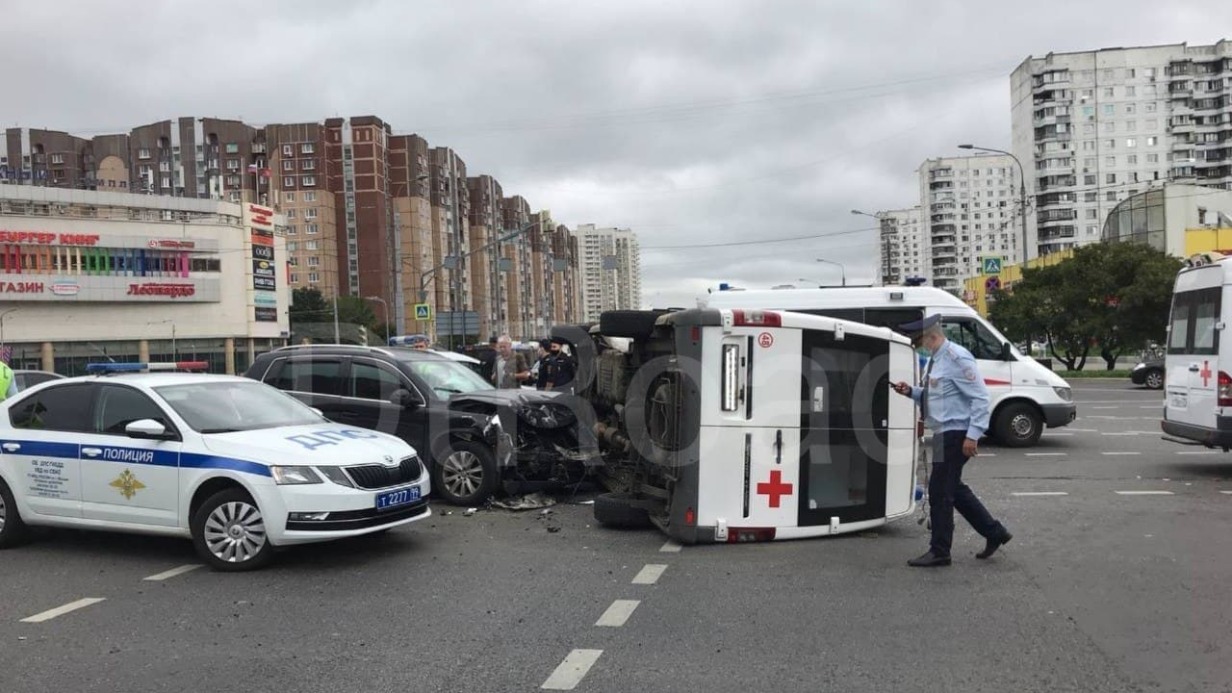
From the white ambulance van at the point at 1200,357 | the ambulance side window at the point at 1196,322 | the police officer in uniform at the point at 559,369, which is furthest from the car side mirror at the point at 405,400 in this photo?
the ambulance side window at the point at 1196,322

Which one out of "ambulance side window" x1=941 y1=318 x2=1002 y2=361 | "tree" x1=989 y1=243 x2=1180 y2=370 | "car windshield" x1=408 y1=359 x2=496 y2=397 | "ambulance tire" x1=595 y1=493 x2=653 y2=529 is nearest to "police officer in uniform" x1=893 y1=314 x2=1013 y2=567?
Result: "ambulance tire" x1=595 y1=493 x2=653 y2=529

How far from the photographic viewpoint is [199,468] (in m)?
6.85

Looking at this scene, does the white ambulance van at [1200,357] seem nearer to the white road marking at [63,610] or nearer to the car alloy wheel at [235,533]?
the car alloy wheel at [235,533]

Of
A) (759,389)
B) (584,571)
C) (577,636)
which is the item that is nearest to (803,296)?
(759,389)

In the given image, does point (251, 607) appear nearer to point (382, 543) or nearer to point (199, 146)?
point (382, 543)

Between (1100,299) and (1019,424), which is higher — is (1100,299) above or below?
above

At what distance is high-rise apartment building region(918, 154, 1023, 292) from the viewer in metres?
117

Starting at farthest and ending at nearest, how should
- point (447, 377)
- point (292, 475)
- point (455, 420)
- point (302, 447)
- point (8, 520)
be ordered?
point (447, 377) → point (455, 420) → point (8, 520) → point (302, 447) → point (292, 475)

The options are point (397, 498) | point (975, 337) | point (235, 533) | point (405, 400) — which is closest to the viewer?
point (235, 533)

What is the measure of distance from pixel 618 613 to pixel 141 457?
4189 mm

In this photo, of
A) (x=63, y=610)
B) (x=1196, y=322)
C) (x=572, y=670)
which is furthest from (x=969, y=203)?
(x=63, y=610)

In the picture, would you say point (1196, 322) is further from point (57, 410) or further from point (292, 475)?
point (57, 410)

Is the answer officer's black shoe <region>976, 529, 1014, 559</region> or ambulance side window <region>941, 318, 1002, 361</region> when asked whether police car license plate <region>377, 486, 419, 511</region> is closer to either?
officer's black shoe <region>976, 529, 1014, 559</region>

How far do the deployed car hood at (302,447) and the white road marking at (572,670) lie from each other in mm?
2874
